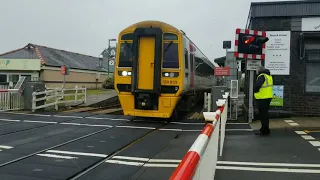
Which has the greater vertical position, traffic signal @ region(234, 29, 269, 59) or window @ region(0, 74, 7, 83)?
traffic signal @ region(234, 29, 269, 59)

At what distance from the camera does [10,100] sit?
16031 millimetres

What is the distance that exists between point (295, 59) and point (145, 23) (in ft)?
18.3

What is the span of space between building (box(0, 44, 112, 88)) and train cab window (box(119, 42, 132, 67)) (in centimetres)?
2064

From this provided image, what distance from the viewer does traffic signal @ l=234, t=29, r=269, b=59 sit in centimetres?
1089

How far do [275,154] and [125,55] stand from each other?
23.3 feet

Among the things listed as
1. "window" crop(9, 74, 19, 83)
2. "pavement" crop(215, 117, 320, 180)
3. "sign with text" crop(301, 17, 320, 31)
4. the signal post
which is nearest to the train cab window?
the signal post

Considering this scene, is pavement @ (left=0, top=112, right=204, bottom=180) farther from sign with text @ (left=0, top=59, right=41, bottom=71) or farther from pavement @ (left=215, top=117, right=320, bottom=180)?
sign with text @ (left=0, top=59, right=41, bottom=71)

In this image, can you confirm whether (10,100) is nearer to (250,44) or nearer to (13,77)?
(250,44)

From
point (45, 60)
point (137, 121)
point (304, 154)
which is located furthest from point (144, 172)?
point (45, 60)

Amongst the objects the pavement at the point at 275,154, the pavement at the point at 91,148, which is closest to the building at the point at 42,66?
the pavement at the point at 91,148

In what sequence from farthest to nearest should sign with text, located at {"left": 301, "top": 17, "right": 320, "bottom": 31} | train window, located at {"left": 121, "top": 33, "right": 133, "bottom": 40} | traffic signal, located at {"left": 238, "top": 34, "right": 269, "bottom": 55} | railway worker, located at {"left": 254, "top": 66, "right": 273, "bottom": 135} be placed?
1. train window, located at {"left": 121, "top": 33, "right": 133, "bottom": 40}
2. sign with text, located at {"left": 301, "top": 17, "right": 320, "bottom": 31}
3. traffic signal, located at {"left": 238, "top": 34, "right": 269, "bottom": 55}
4. railway worker, located at {"left": 254, "top": 66, "right": 273, "bottom": 135}

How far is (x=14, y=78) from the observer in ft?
119

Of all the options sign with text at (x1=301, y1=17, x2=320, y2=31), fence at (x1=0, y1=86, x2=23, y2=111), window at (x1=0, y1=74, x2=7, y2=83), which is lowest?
fence at (x1=0, y1=86, x2=23, y2=111)

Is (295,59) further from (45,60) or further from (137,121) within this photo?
(45,60)
